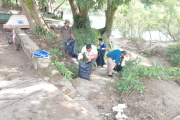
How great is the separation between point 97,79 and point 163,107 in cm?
251

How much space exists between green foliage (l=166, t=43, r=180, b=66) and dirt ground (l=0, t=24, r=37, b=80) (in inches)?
472

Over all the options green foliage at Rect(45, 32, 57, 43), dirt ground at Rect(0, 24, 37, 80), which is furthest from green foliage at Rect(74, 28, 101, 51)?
dirt ground at Rect(0, 24, 37, 80)

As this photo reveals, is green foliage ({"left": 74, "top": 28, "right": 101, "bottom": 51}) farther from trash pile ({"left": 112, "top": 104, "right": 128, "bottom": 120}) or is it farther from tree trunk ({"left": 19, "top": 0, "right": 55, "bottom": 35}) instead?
trash pile ({"left": 112, "top": 104, "right": 128, "bottom": 120})

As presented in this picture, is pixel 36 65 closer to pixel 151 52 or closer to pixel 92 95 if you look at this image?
pixel 92 95

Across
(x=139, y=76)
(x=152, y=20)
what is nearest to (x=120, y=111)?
(x=139, y=76)

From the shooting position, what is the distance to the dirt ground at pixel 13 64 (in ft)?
15.8

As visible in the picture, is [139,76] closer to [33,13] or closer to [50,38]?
[50,38]

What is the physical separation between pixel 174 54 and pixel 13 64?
42.0 ft

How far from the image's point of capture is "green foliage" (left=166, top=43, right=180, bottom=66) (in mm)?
13352

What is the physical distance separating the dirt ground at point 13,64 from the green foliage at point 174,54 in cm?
1199

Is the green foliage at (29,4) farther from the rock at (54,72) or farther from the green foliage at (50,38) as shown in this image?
the rock at (54,72)

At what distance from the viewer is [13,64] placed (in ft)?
18.2

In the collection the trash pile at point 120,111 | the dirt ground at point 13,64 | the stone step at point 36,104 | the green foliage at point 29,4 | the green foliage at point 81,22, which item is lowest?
the trash pile at point 120,111

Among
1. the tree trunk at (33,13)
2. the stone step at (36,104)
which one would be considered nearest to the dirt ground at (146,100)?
the stone step at (36,104)
